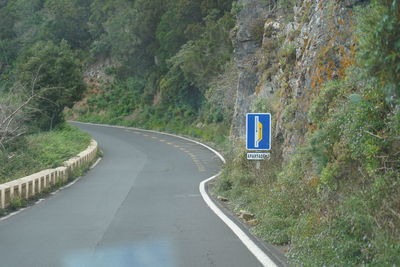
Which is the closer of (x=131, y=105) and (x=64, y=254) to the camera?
(x=64, y=254)

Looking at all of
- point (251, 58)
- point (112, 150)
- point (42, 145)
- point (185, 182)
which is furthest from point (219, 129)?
point (185, 182)

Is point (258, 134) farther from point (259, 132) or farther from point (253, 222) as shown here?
point (253, 222)

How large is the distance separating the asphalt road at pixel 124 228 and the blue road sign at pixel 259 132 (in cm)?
200

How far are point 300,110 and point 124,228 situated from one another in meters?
4.99

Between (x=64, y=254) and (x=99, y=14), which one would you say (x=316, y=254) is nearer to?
(x=64, y=254)

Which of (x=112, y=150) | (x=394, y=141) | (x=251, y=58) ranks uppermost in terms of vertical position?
(x=251, y=58)

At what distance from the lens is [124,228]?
39.4 feet

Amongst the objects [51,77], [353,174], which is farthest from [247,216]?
[51,77]

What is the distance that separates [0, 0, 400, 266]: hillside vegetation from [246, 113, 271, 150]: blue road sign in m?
0.49

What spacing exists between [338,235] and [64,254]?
4.20m

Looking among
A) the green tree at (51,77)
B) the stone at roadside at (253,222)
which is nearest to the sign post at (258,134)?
the stone at roadside at (253,222)

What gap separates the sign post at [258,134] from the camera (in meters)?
14.8

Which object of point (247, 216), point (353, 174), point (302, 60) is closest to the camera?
point (353, 174)

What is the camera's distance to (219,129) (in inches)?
1633
